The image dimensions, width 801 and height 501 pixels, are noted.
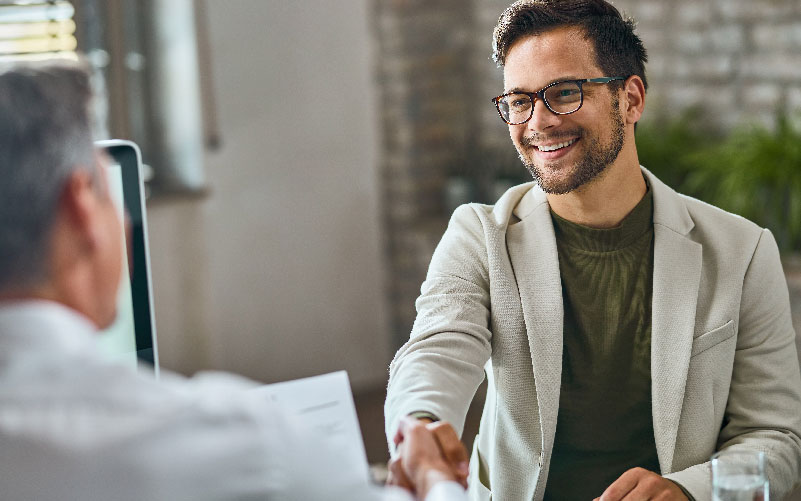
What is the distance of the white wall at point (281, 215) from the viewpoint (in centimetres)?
398

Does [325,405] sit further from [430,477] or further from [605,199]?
[605,199]

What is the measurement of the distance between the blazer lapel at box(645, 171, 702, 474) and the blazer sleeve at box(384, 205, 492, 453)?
268mm

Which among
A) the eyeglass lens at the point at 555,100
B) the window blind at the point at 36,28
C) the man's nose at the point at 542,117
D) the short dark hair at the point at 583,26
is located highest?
the window blind at the point at 36,28

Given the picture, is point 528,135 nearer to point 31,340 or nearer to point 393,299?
point 31,340

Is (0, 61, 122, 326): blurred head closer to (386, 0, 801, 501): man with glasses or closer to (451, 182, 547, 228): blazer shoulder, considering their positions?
(386, 0, 801, 501): man with glasses

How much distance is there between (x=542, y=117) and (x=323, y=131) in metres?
2.72

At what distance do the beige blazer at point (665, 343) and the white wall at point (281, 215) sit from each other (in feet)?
8.30

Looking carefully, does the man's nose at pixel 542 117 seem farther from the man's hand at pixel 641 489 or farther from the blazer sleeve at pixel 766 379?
the man's hand at pixel 641 489

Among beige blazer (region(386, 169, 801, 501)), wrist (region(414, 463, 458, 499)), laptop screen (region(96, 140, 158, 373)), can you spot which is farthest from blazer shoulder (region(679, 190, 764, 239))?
laptop screen (region(96, 140, 158, 373))

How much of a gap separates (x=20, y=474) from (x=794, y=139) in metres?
2.67

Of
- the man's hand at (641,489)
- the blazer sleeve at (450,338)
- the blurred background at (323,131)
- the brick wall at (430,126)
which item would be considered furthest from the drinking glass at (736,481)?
the brick wall at (430,126)

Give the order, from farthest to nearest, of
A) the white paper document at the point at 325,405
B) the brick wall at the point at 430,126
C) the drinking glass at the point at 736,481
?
the brick wall at the point at 430,126
the white paper document at the point at 325,405
the drinking glass at the point at 736,481

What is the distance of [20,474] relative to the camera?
73 cm

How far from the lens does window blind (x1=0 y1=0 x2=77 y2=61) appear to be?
351 centimetres
